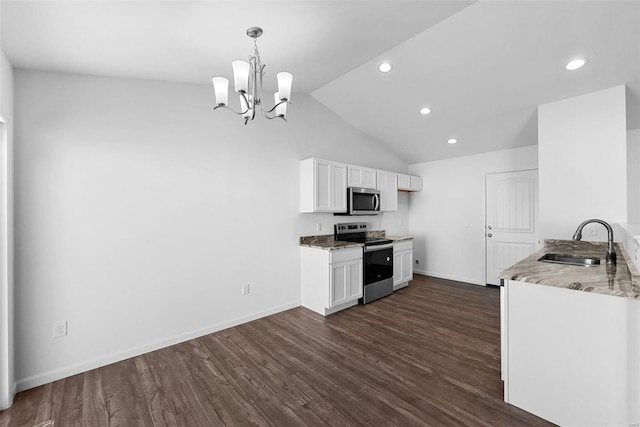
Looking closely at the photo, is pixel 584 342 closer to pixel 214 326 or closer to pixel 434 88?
pixel 434 88

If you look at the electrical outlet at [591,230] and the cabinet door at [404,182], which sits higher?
the cabinet door at [404,182]

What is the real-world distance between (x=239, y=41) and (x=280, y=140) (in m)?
1.60

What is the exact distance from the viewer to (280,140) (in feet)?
12.7

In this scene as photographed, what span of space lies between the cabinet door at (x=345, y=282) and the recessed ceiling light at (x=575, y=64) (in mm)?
3146

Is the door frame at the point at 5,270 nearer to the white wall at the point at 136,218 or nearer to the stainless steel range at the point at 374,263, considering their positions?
the white wall at the point at 136,218

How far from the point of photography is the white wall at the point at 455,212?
16.3ft

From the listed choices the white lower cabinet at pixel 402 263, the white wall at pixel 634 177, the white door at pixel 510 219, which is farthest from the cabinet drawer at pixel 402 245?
the white wall at pixel 634 177

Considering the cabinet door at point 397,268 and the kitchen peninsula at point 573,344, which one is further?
the cabinet door at point 397,268

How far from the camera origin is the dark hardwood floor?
1876mm

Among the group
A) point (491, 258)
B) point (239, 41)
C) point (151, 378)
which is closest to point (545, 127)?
point (491, 258)

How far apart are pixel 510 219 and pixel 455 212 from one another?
91cm

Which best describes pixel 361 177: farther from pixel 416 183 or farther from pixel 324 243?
pixel 416 183

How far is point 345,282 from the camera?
3787 mm

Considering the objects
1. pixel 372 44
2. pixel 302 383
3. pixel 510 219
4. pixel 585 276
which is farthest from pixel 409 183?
pixel 302 383
